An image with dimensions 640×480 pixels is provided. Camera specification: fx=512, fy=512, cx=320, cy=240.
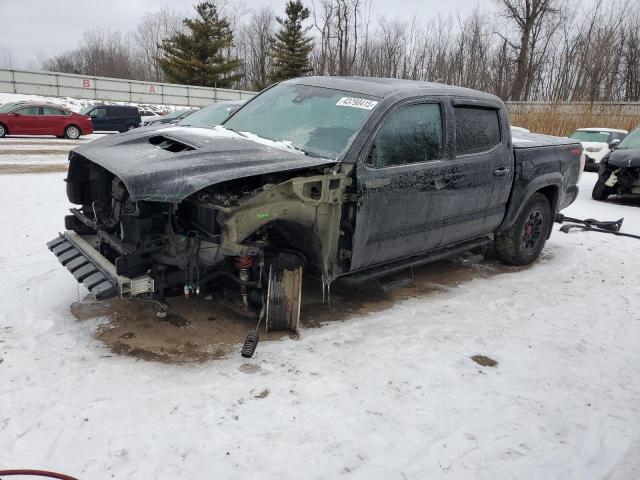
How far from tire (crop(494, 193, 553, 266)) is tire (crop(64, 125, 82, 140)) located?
1902cm

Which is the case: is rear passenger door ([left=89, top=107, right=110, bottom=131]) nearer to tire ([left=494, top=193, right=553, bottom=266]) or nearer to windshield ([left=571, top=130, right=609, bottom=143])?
windshield ([left=571, top=130, right=609, bottom=143])

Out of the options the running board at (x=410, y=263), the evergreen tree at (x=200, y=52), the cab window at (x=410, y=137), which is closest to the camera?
the cab window at (x=410, y=137)

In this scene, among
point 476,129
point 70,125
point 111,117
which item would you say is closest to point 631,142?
point 476,129

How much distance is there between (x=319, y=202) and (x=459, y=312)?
1.83 metres

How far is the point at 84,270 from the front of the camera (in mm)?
3715

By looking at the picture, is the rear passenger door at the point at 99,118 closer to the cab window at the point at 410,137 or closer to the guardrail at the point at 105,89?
the guardrail at the point at 105,89

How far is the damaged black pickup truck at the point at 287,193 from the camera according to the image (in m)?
3.43

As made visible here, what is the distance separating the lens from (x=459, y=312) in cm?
463

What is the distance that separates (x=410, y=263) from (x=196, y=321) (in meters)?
1.94

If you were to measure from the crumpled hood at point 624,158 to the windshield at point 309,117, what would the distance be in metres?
8.43

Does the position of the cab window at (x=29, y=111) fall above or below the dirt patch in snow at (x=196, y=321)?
above

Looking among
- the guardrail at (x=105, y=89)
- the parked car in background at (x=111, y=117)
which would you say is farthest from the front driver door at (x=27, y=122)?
the guardrail at (x=105, y=89)

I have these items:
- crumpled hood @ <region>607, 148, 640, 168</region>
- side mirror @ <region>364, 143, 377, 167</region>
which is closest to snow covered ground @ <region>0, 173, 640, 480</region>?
side mirror @ <region>364, 143, 377, 167</region>

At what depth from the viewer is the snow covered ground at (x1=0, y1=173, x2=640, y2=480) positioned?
2576 mm
